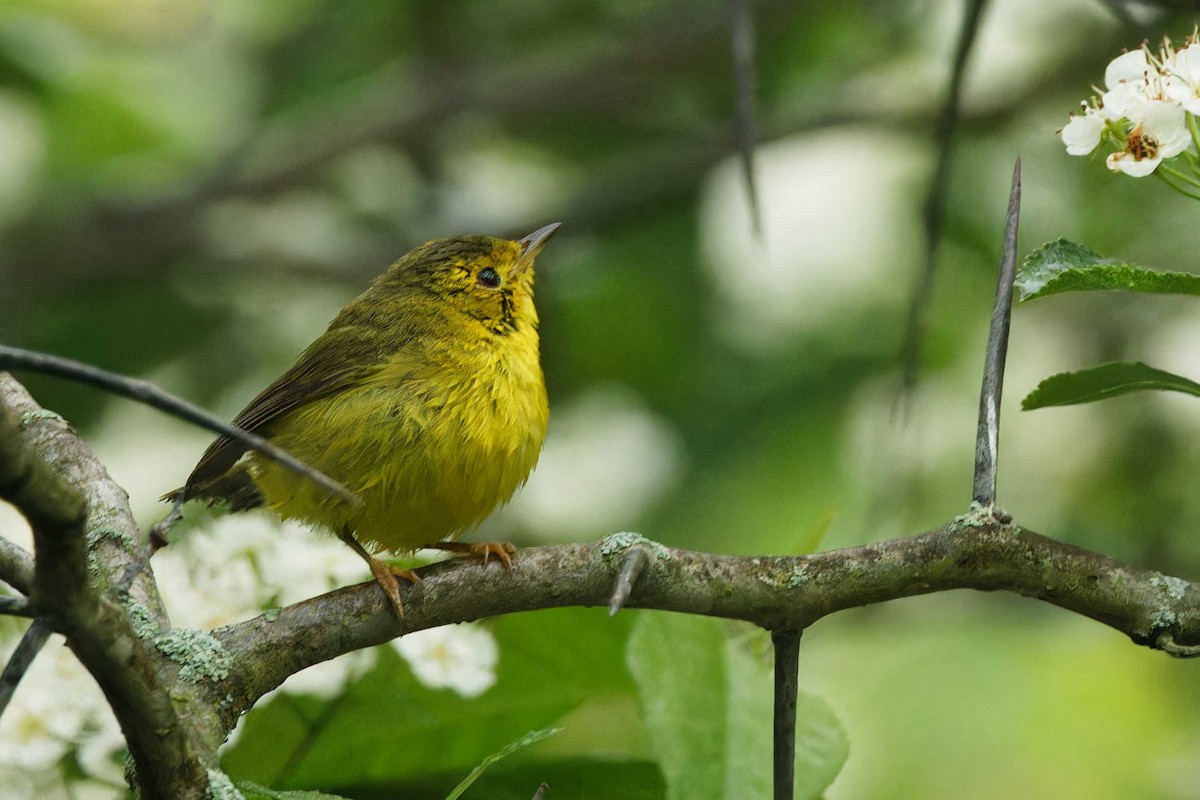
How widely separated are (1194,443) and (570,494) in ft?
7.56

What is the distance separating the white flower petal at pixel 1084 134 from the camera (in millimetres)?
2193

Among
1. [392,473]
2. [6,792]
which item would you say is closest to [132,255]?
[392,473]

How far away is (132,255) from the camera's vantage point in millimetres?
5320

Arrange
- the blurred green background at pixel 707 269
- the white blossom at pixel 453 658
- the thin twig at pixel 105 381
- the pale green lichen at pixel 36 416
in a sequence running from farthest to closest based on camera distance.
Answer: the blurred green background at pixel 707 269, the white blossom at pixel 453 658, the pale green lichen at pixel 36 416, the thin twig at pixel 105 381

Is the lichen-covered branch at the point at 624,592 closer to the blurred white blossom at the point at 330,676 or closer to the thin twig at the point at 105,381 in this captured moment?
the blurred white blossom at the point at 330,676

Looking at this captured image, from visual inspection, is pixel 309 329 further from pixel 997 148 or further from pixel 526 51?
pixel 997 148

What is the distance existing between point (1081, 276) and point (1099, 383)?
21 cm

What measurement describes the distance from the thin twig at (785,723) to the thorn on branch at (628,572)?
0.80ft

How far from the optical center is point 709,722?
249cm

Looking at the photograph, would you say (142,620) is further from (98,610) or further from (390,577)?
(98,610)

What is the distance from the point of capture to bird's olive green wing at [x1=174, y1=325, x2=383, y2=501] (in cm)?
344

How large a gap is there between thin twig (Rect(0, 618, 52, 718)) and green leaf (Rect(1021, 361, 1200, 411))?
57.2 inches

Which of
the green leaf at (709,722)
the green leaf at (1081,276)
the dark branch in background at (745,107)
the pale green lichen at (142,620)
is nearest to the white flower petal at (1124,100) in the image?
the green leaf at (1081,276)

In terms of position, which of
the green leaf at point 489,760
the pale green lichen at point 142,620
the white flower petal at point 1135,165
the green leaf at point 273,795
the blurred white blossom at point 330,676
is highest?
the white flower petal at point 1135,165
